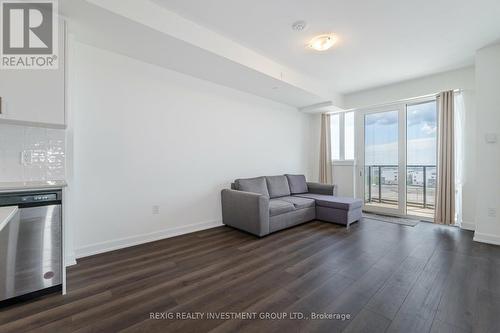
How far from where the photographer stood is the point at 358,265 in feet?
7.73

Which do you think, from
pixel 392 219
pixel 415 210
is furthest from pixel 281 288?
pixel 415 210

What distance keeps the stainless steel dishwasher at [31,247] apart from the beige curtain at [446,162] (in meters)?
5.46

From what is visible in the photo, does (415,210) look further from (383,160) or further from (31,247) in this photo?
(31,247)

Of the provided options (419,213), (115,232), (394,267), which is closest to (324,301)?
(394,267)

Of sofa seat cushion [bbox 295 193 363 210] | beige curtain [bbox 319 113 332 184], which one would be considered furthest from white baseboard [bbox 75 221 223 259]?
beige curtain [bbox 319 113 332 184]

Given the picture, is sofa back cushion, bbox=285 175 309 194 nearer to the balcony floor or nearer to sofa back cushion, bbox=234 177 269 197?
sofa back cushion, bbox=234 177 269 197

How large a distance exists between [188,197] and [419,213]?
4686 mm

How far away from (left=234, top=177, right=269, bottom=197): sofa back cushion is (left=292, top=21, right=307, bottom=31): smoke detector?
2407mm

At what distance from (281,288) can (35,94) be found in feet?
9.45

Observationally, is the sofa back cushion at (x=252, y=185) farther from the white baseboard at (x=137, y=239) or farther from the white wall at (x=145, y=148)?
the white baseboard at (x=137, y=239)

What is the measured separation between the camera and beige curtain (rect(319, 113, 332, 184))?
5398 mm

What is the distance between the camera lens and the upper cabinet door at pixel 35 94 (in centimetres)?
183

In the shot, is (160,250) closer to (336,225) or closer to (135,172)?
(135,172)

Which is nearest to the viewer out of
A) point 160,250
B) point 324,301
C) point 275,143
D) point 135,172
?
point 324,301
